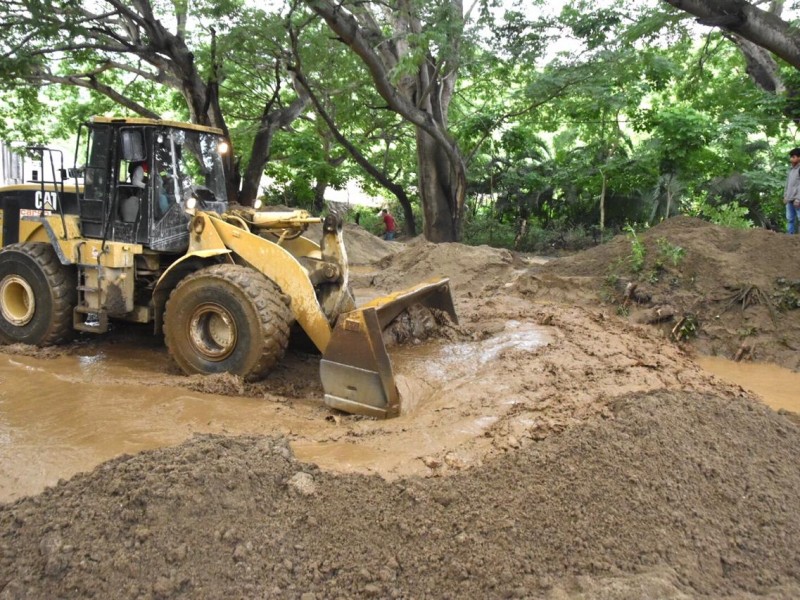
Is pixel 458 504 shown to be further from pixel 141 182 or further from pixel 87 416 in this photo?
pixel 141 182

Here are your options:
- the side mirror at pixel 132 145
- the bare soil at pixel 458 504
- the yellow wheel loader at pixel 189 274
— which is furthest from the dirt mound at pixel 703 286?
the side mirror at pixel 132 145

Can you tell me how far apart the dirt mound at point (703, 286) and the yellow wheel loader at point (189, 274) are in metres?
3.31

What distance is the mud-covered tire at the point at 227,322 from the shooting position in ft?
17.0

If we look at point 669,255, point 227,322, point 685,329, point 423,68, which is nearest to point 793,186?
point 669,255

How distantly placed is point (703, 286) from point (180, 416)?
7002 mm

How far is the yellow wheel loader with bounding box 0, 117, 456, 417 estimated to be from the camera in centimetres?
514

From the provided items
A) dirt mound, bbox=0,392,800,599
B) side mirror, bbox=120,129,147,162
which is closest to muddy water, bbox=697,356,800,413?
dirt mound, bbox=0,392,800,599

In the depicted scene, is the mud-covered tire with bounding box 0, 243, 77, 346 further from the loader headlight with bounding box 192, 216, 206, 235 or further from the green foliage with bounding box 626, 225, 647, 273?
the green foliage with bounding box 626, 225, 647, 273

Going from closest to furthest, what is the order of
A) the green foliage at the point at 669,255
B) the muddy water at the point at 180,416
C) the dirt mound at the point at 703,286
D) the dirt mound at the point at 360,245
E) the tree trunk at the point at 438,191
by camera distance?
the muddy water at the point at 180,416, the dirt mound at the point at 703,286, the green foliage at the point at 669,255, the tree trunk at the point at 438,191, the dirt mound at the point at 360,245

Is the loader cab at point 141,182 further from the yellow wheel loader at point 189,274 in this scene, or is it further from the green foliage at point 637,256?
the green foliage at point 637,256

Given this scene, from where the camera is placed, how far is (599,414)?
4.16 metres

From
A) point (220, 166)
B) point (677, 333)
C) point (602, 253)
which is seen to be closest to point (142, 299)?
point (220, 166)

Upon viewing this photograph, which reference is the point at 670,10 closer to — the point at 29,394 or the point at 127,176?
the point at 127,176

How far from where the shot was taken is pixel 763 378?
6.79m
